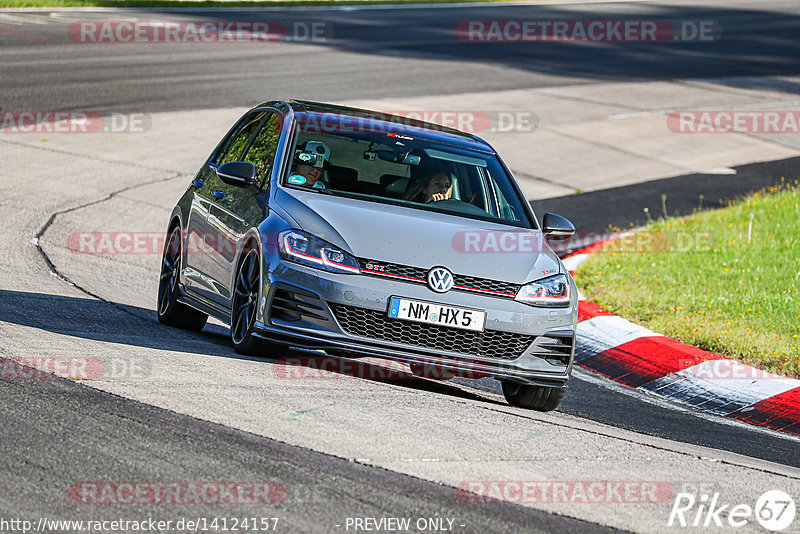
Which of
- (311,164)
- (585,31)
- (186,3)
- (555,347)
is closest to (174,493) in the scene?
(555,347)

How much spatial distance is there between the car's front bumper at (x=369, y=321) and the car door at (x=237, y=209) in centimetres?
64

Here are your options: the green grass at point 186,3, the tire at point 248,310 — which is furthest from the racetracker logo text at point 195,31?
the tire at point 248,310

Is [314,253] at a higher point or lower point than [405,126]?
lower

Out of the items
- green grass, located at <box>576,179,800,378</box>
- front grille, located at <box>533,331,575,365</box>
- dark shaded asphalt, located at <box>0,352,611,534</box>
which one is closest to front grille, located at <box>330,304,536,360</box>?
front grille, located at <box>533,331,575,365</box>

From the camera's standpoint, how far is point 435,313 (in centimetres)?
721

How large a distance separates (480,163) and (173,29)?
68.1 ft

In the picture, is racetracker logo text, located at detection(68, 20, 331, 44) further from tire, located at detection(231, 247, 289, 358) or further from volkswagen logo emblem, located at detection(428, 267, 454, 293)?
volkswagen logo emblem, located at detection(428, 267, 454, 293)

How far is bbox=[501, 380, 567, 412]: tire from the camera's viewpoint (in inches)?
308

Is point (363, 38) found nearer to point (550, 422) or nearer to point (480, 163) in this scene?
point (480, 163)

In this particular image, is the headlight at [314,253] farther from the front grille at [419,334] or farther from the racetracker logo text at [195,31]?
the racetracker logo text at [195,31]

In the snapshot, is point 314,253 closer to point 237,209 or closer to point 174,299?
point 237,209

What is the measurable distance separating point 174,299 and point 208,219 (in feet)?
2.46

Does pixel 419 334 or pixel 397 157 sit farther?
pixel 397 157

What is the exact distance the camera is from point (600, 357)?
9961 mm
